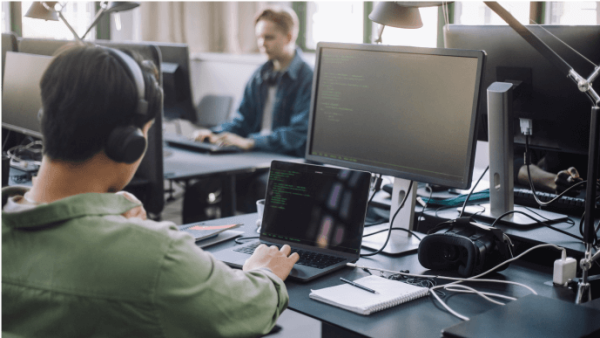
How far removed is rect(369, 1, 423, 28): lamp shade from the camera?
1.73 metres

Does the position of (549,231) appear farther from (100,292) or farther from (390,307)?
(100,292)

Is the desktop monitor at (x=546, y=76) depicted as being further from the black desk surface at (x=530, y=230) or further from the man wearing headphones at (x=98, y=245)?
the man wearing headphones at (x=98, y=245)

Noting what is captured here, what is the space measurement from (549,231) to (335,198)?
528 mm

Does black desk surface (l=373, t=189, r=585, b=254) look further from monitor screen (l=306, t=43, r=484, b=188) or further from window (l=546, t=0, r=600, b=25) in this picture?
window (l=546, t=0, r=600, b=25)

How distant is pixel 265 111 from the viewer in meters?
3.43

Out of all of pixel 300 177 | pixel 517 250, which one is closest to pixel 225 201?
pixel 300 177

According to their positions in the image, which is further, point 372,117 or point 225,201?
point 225,201

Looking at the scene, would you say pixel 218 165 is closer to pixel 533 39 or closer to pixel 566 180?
pixel 566 180

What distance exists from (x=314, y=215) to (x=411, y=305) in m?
0.38

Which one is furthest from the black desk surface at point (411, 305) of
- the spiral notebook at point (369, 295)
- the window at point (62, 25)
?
the window at point (62, 25)

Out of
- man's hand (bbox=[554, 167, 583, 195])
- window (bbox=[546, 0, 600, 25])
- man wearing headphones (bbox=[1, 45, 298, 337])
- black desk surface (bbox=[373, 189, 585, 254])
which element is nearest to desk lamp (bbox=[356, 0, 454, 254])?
black desk surface (bbox=[373, 189, 585, 254])

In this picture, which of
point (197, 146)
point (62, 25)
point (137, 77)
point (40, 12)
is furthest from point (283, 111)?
point (62, 25)

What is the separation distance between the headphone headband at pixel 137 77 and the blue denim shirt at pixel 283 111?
2064 millimetres

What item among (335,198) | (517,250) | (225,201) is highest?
(335,198)
